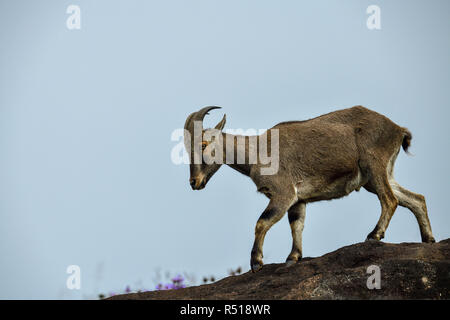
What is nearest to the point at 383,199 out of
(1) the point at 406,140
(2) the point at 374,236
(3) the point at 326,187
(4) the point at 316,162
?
(2) the point at 374,236

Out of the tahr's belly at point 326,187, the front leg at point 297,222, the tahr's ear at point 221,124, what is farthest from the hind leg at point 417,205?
the tahr's ear at point 221,124

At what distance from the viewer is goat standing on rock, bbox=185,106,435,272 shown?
11.5 meters

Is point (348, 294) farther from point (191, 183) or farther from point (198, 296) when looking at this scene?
point (191, 183)

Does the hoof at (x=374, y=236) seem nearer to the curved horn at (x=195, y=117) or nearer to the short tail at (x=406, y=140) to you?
the short tail at (x=406, y=140)

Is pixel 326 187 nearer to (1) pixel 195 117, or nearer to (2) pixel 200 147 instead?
(2) pixel 200 147

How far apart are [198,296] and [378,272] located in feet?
9.18

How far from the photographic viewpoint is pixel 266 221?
1092 centimetres

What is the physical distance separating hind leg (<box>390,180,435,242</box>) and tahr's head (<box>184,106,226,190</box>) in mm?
3666

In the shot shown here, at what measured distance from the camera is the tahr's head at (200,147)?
11688mm

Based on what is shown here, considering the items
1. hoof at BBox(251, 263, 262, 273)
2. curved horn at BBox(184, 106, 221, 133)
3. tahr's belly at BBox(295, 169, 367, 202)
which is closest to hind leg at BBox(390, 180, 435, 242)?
tahr's belly at BBox(295, 169, 367, 202)

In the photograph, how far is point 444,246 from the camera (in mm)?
9930

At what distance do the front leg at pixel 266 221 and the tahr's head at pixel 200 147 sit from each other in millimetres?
1454

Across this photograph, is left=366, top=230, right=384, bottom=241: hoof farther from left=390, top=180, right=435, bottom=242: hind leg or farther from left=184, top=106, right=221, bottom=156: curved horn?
left=184, top=106, right=221, bottom=156: curved horn
